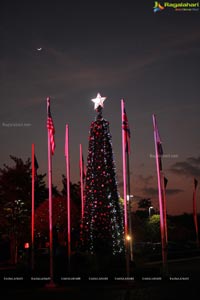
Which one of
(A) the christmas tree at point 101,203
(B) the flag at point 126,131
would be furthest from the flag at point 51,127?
(A) the christmas tree at point 101,203

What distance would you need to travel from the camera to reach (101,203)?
26.4 metres

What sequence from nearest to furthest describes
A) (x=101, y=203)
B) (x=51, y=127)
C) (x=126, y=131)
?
(x=126, y=131) → (x=51, y=127) → (x=101, y=203)

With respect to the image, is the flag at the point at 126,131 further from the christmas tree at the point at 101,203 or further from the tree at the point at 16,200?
the tree at the point at 16,200

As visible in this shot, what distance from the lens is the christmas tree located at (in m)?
26.2

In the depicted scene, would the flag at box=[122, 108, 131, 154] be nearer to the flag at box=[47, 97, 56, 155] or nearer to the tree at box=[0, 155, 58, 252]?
the flag at box=[47, 97, 56, 155]

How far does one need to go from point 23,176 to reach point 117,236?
24.3 meters

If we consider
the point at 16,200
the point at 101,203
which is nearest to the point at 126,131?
the point at 101,203

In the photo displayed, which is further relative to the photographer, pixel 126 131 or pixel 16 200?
pixel 16 200

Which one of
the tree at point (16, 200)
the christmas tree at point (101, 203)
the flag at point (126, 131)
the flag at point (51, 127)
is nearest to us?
the flag at point (126, 131)

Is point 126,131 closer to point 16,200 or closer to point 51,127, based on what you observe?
point 51,127

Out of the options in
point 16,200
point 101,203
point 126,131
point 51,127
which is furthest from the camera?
point 16,200

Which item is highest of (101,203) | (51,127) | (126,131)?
(51,127)

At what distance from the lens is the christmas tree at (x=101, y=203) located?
2623 centimetres

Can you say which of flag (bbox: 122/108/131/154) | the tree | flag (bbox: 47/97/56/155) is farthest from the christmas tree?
the tree
